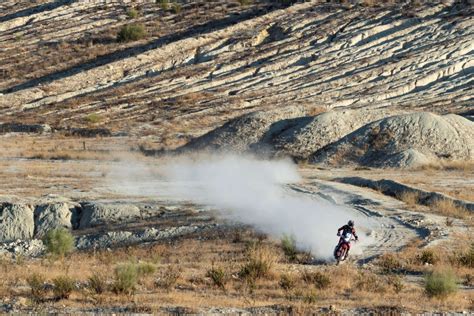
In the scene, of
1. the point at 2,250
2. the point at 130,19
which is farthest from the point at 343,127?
the point at 130,19

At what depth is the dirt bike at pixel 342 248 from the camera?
1645cm

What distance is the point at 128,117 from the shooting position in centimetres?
5600

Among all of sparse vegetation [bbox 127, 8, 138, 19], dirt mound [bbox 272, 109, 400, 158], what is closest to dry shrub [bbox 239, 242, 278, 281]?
dirt mound [bbox 272, 109, 400, 158]

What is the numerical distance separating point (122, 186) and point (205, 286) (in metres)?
16.7

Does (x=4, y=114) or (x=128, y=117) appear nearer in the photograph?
(x=128, y=117)

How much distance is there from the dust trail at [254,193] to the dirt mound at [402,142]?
3135 mm

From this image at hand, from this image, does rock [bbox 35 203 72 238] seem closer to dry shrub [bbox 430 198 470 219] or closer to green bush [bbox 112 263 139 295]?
green bush [bbox 112 263 139 295]

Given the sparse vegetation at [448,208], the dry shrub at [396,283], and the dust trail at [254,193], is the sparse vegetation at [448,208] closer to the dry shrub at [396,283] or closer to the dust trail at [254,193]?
the dust trail at [254,193]

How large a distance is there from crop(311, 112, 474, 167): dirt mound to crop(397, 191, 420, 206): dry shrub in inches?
402

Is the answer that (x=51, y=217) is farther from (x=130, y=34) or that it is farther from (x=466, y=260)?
(x=130, y=34)

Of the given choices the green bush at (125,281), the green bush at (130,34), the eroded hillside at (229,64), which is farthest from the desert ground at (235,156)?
the green bush at (130,34)

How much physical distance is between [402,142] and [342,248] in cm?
2325

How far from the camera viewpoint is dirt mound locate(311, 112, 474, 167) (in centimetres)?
3803

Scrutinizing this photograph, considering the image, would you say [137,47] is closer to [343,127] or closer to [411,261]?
[343,127]
